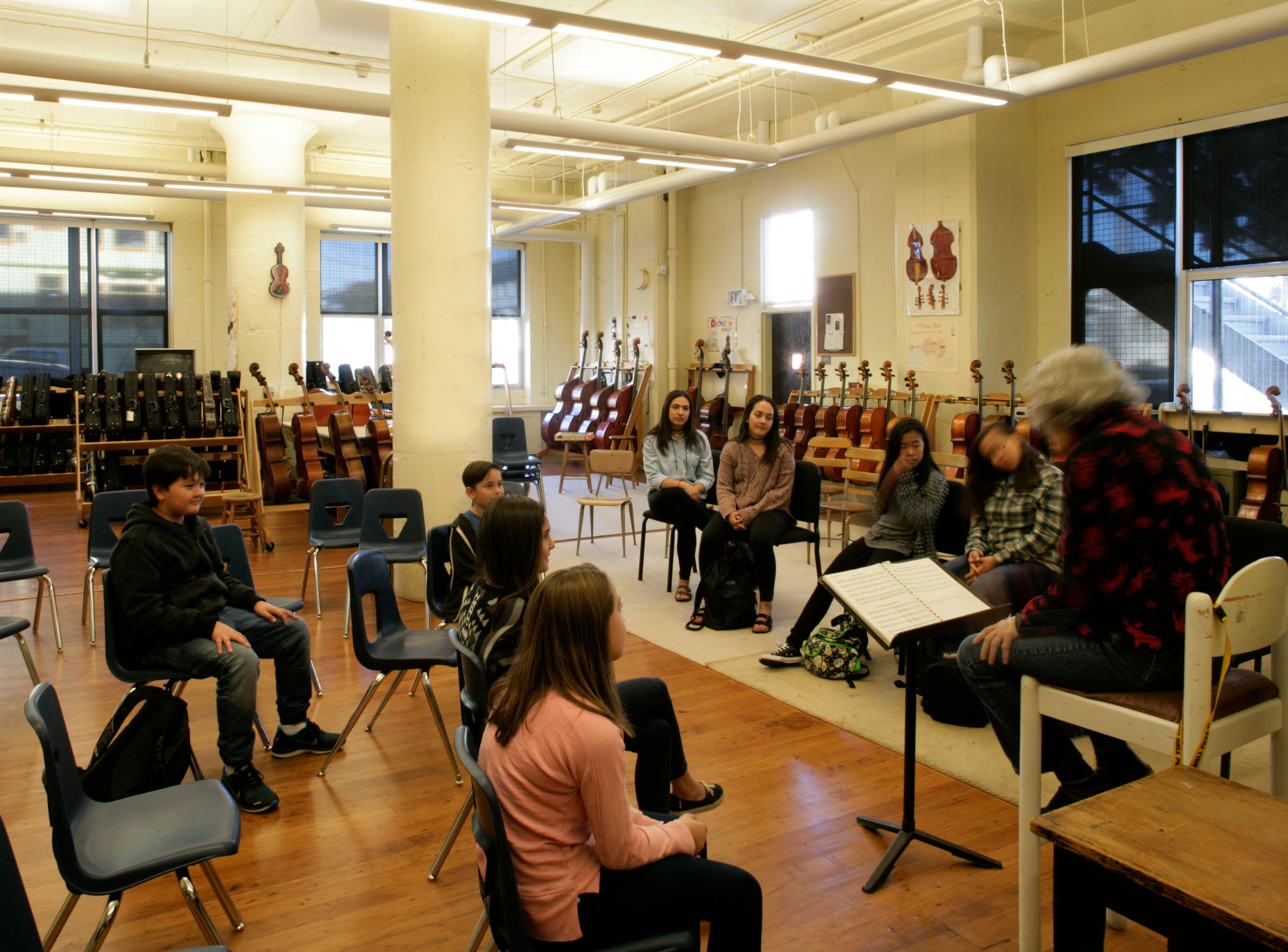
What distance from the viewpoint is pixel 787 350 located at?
1055 centimetres

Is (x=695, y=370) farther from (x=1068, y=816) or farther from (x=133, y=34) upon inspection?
(x=1068, y=816)

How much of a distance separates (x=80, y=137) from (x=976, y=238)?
414 inches

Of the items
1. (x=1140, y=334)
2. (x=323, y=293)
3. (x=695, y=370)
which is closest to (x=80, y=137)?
(x=323, y=293)

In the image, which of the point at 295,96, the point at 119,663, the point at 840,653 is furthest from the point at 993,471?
the point at 295,96

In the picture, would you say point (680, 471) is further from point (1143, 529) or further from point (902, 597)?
point (1143, 529)

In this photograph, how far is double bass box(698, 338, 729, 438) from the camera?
10383 millimetres

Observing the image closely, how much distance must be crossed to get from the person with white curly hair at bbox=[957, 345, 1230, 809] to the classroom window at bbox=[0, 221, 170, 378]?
12700mm

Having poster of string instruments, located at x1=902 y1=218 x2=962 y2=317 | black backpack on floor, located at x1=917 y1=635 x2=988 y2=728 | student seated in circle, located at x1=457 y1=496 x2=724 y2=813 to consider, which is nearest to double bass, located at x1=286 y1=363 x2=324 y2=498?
poster of string instruments, located at x1=902 y1=218 x2=962 y2=317

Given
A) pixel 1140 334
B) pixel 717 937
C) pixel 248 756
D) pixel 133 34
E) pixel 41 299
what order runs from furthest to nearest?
pixel 41 299 < pixel 133 34 < pixel 1140 334 < pixel 248 756 < pixel 717 937

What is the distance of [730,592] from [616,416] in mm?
6478

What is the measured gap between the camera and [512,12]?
423cm

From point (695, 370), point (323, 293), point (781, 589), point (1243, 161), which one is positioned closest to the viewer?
point (781, 589)

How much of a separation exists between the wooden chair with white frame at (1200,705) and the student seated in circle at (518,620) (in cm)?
86

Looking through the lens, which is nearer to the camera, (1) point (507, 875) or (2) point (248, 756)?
(1) point (507, 875)
